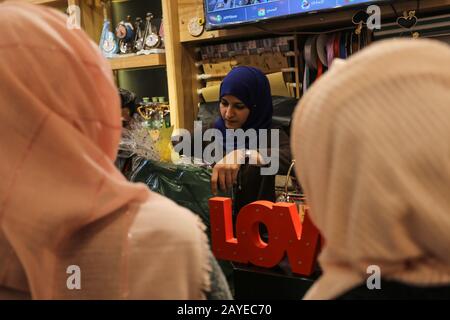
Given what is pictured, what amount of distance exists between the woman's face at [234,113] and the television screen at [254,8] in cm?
68

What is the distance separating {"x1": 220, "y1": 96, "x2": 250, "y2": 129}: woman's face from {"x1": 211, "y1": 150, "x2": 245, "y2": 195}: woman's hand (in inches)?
27.0

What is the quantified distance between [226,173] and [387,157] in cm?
97

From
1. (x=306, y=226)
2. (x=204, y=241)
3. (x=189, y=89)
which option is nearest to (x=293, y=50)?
(x=189, y=89)

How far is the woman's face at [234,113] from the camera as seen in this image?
85.3 inches

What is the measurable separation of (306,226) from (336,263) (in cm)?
66

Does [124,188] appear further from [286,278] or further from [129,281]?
[286,278]

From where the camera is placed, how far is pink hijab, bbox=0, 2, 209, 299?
2.09 feet

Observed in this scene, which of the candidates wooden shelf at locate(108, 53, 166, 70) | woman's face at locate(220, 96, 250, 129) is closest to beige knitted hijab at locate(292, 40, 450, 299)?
woman's face at locate(220, 96, 250, 129)

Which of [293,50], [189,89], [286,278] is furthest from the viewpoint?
[189,89]

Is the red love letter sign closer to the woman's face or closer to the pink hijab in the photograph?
the pink hijab

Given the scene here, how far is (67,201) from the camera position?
2.06ft

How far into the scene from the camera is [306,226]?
1253mm

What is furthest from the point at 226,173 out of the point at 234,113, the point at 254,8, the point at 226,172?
the point at 254,8

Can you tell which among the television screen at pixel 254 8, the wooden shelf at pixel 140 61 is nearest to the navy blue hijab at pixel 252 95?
the television screen at pixel 254 8
